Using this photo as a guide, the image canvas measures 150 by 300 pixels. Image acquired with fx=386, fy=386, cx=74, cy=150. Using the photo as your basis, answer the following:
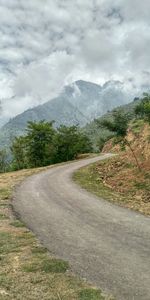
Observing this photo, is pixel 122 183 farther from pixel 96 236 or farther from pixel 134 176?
pixel 96 236

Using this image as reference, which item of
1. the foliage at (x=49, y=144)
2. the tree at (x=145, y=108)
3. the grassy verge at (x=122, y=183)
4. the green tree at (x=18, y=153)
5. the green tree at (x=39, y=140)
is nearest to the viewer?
the grassy verge at (x=122, y=183)

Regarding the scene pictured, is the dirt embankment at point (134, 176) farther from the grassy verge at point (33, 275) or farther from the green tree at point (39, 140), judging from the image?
the green tree at point (39, 140)

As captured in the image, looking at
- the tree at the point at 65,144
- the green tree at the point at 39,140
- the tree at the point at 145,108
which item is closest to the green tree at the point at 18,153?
the green tree at the point at 39,140

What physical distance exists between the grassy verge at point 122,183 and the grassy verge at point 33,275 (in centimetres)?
809

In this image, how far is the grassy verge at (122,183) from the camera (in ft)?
84.6

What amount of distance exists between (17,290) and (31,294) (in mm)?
576

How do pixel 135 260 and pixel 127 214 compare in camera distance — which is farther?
pixel 127 214

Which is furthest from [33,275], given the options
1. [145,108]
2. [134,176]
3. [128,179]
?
[145,108]

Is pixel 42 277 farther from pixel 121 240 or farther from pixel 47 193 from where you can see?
pixel 47 193

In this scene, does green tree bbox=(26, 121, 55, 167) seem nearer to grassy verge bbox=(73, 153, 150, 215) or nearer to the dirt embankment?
the dirt embankment

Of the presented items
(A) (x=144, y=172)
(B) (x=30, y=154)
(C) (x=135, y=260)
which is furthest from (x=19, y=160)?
(C) (x=135, y=260)

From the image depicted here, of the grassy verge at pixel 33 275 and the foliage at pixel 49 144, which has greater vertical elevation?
the foliage at pixel 49 144

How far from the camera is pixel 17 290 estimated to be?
11.5 m

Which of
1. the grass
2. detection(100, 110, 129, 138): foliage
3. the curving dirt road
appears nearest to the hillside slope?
the curving dirt road
